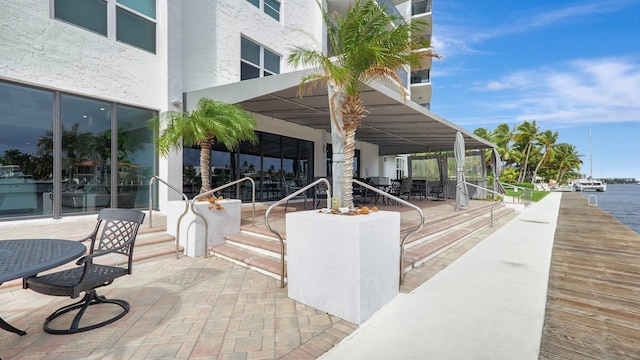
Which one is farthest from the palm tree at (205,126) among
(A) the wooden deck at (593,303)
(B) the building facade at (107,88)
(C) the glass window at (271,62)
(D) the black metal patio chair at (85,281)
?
(C) the glass window at (271,62)

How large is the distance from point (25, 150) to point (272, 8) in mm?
8908

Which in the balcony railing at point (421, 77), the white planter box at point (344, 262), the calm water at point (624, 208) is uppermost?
the balcony railing at point (421, 77)

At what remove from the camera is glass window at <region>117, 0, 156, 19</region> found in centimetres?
731

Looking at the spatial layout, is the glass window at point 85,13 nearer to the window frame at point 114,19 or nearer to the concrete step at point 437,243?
the window frame at point 114,19

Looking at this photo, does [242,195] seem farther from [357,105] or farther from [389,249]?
[389,249]

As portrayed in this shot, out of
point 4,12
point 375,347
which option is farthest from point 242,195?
point 375,347

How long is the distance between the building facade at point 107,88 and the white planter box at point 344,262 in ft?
9.24

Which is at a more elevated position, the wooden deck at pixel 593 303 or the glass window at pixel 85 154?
the glass window at pixel 85 154

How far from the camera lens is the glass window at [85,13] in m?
6.23

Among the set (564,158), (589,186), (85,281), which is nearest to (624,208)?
(85,281)

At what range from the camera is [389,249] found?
11.0 feet

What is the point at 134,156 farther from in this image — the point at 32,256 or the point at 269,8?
the point at 269,8

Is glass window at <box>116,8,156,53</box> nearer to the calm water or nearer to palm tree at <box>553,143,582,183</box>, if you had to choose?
the calm water

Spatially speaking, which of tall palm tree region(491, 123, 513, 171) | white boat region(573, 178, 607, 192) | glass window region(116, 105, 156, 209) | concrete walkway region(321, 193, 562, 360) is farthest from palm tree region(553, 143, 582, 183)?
glass window region(116, 105, 156, 209)
